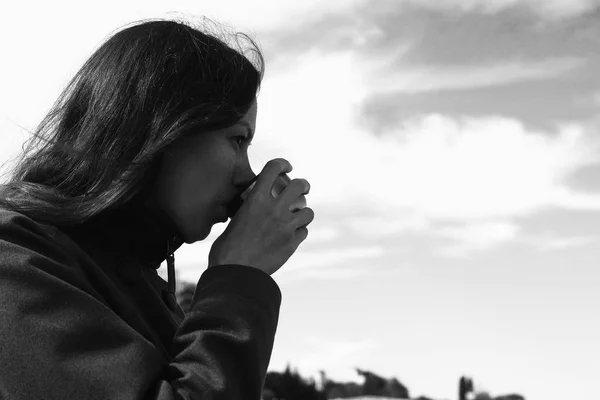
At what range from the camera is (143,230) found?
2.22m

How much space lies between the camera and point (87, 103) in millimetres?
2367

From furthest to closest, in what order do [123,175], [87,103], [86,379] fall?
[87,103] < [123,175] < [86,379]

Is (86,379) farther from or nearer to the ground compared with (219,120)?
nearer to the ground

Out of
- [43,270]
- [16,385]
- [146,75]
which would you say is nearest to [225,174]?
[146,75]

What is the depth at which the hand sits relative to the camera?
85.3 inches

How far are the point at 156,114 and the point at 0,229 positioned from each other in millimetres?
459

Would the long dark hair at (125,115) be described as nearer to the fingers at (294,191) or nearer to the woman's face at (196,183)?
the woman's face at (196,183)

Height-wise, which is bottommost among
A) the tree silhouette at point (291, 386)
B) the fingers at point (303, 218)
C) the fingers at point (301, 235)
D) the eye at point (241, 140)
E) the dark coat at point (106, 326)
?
the dark coat at point (106, 326)

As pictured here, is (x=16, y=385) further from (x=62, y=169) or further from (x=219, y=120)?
(x=219, y=120)

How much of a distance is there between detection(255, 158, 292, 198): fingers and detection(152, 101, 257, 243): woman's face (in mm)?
64

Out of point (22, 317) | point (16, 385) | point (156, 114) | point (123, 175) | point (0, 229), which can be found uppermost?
point (156, 114)

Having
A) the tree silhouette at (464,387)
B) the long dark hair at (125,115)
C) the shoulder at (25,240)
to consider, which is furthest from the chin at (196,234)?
the tree silhouette at (464,387)

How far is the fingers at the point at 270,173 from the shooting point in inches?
88.7

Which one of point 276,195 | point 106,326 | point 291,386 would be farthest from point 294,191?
point 291,386
